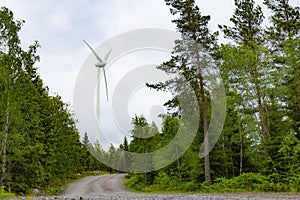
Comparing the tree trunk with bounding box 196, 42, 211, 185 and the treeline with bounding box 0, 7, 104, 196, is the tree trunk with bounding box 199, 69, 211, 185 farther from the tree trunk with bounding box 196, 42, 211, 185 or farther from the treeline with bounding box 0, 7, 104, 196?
the treeline with bounding box 0, 7, 104, 196

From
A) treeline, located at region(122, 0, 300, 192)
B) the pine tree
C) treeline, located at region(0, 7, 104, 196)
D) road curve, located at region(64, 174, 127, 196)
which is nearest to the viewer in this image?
treeline, located at region(0, 7, 104, 196)

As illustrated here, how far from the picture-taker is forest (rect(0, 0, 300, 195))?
Result: 771 inches

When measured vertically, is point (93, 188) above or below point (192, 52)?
below

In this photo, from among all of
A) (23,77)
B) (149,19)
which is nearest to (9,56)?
(23,77)

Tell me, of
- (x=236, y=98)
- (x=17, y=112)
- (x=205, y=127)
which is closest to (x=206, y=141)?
(x=205, y=127)

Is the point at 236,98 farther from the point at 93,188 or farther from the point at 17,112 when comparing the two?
the point at 93,188

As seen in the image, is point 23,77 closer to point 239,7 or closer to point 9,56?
point 9,56

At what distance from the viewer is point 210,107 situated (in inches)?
955

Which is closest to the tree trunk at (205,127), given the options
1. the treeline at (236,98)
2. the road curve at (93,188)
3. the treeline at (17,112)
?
the treeline at (236,98)

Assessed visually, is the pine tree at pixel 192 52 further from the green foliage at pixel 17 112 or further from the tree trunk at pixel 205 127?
the green foliage at pixel 17 112

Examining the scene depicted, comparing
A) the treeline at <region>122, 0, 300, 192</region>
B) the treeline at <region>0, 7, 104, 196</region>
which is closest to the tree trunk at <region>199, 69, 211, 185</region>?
the treeline at <region>122, 0, 300, 192</region>

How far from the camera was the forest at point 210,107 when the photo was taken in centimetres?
1959

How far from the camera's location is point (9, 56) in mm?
19781

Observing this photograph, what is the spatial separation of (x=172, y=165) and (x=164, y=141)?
2507 millimetres
